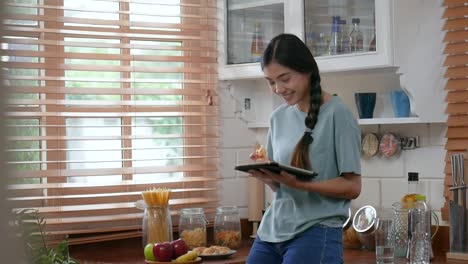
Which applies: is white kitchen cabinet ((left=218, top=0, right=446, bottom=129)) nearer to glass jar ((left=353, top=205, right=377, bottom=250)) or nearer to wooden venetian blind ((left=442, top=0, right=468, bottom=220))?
wooden venetian blind ((left=442, top=0, right=468, bottom=220))

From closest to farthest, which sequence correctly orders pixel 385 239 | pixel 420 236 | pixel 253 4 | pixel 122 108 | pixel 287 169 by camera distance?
pixel 287 169
pixel 420 236
pixel 385 239
pixel 122 108
pixel 253 4

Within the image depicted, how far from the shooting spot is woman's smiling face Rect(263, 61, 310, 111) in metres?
2.05

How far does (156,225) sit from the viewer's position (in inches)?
116

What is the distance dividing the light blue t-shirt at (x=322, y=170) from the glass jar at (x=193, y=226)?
3.59 feet

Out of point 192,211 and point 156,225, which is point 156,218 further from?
point 192,211

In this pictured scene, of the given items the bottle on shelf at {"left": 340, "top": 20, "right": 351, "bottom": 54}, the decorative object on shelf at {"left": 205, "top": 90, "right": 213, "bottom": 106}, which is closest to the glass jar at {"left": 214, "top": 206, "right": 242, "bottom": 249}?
the decorative object on shelf at {"left": 205, "top": 90, "right": 213, "bottom": 106}

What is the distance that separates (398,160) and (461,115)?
389 millimetres

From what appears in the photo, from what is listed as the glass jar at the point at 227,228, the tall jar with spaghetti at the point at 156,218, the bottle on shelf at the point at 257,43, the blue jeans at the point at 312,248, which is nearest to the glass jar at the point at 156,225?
the tall jar with spaghetti at the point at 156,218

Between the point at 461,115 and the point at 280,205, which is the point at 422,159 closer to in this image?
the point at 461,115

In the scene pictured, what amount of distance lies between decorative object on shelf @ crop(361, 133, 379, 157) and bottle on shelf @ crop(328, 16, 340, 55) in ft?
1.34

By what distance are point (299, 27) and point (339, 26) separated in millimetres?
182

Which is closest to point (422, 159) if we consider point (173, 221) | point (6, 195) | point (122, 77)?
point (173, 221)

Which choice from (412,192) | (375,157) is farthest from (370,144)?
(412,192)

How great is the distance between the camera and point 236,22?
3.46 m
